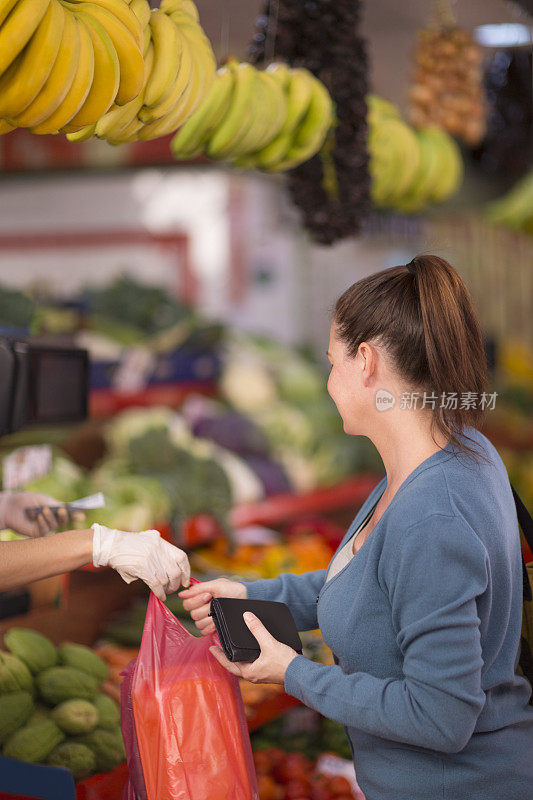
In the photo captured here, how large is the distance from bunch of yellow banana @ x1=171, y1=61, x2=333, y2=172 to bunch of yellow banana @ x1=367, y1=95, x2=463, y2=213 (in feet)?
2.09

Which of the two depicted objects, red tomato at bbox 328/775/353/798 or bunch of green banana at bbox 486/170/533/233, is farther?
bunch of green banana at bbox 486/170/533/233

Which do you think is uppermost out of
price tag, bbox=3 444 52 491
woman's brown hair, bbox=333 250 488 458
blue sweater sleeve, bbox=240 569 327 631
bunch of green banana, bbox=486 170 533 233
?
bunch of green banana, bbox=486 170 533 233

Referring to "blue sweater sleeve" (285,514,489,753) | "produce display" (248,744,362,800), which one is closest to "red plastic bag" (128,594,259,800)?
"blue sweater sleeve" (285,514,489,753)

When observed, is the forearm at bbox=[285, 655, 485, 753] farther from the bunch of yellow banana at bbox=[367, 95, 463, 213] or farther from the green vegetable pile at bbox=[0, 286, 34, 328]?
the bunch of yellow banana at bbox=[367, 95, 463, 213]

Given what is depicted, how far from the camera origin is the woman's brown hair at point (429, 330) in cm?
139

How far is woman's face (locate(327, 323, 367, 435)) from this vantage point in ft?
4.91

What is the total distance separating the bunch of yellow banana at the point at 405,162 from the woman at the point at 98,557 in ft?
6.63

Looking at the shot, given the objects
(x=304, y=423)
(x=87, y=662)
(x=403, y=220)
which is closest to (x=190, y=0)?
(x=87, y=662)

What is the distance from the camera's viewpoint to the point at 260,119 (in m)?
2.28

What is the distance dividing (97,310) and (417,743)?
12.7 feet

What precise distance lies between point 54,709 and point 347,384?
1209mm

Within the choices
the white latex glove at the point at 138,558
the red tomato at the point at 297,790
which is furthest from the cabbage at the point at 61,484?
the white latex glove at the point at 138,558

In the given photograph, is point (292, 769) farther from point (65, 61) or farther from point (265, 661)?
point (65, 61)

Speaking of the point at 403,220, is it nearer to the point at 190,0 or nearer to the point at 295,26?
the point at 295,26
